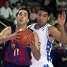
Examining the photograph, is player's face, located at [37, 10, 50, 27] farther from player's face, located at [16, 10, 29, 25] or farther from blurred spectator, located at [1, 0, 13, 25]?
blurred spectator, located at [1, 0, 13, 25]

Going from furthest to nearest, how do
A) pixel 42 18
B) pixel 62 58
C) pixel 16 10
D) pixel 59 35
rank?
1. pixel 16 10
2. pixel 62 58
3. pixel 42 18
4. pixel 59 35

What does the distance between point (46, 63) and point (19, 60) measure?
1.54 ft

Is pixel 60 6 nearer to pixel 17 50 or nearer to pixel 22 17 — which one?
pixel 22 17

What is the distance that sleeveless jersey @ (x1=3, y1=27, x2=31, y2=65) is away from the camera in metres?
3.56

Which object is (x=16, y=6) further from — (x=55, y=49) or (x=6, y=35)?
(x=6, y=35)

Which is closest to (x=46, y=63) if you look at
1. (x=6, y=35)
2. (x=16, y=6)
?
(x=6, y=35)

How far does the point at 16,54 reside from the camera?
3.56 metres

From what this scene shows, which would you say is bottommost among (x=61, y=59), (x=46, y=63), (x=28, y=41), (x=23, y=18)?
(x=61, y=59)

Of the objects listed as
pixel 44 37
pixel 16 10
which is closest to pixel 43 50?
pixel 44 37

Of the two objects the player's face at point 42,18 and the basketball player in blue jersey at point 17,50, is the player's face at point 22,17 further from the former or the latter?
the player's face at point 42,18

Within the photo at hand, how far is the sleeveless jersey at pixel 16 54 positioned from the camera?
3.56 meters

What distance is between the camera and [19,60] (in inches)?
140

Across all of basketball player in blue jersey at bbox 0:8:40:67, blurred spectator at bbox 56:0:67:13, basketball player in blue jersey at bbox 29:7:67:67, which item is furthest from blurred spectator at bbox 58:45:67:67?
blurred spectator at bbox 56:0:67:13

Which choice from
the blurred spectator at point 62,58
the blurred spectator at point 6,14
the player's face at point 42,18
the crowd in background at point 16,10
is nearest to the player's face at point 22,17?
the player's face at point 42,18
